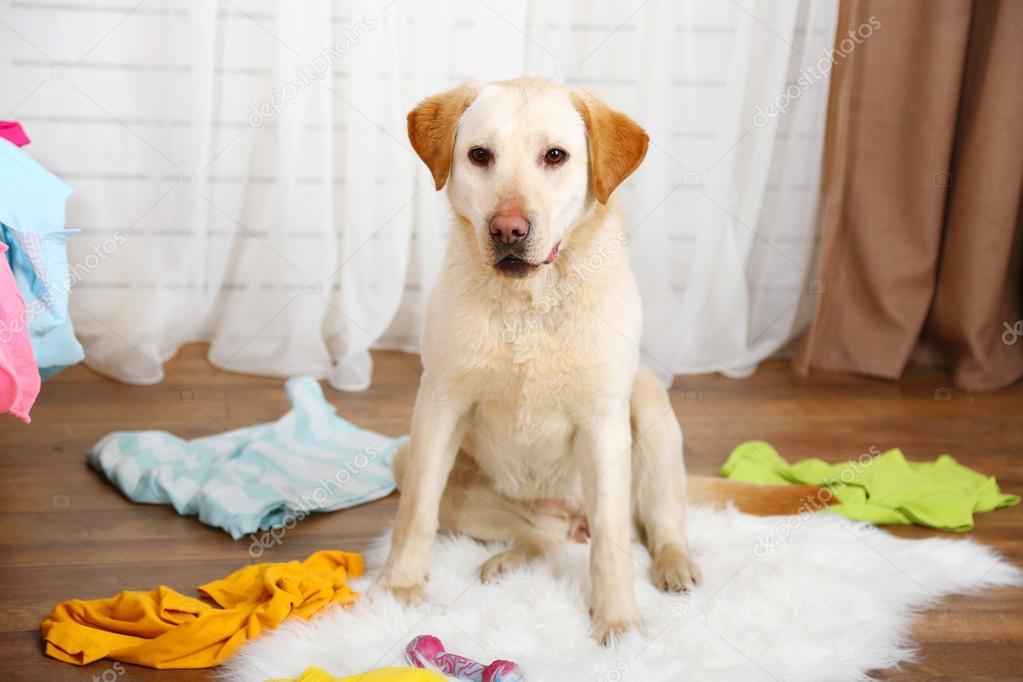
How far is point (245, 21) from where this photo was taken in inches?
163

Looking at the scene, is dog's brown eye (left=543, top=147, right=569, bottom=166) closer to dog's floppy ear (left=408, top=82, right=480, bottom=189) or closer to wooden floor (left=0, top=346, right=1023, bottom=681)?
dog's floppy ear (left=408, top=82, right=480, bottom=189)

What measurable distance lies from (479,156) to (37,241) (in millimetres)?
1089

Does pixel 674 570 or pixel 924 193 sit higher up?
pixel 924 193

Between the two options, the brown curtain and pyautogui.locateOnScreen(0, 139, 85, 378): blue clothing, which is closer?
pyautogui.locateOnScreen(0, 139, 85, 378): blue clothing

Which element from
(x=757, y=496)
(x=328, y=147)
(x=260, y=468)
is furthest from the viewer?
(x=328, y=147)

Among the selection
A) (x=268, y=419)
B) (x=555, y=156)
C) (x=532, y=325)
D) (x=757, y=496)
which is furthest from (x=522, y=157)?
(x=268, y=419)

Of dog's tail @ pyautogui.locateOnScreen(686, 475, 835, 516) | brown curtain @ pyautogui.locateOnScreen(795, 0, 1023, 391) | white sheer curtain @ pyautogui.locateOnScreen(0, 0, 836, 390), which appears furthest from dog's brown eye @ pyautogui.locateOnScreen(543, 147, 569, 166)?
brown curtain @ pyautogui.locateOnScreen(795, 0, 1023, 391)

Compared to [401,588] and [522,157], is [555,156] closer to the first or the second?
[522,157]

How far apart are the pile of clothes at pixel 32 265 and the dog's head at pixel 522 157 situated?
3.01 ft

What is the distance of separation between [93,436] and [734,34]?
108 inches

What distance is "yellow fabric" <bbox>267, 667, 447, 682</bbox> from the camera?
6.61 ft

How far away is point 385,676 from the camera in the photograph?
2.02 m

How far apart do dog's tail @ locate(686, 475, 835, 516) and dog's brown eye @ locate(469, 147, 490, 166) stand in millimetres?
1149

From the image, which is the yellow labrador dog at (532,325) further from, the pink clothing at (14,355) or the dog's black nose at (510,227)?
the pink clothing at (14,355)
